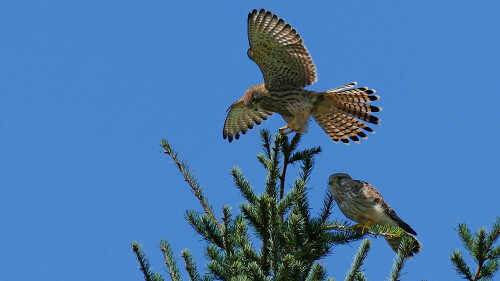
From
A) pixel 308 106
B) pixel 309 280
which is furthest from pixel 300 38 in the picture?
pixel 309 280

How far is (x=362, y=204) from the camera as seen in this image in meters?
5.39

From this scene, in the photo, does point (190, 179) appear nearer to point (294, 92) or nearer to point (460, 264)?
point (460, 264)

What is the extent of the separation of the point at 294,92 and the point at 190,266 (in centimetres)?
346

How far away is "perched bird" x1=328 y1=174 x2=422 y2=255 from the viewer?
539 cm

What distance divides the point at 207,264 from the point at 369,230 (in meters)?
1.06

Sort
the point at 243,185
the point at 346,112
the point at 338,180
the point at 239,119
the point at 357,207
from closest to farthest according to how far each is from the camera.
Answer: the point at 243,185, the point at 357,207, the point at 338,180, the point at 346,112, the point at 239,119

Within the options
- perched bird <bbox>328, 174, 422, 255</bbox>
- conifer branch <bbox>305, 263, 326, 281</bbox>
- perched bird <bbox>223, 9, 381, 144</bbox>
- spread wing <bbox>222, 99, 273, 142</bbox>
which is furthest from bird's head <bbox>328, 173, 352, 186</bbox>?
spread wing <bbox>222, 99, 273, 142</bbox>

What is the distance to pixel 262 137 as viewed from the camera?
4516 millimetres

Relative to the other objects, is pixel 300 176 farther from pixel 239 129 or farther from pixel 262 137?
pixel 239 129

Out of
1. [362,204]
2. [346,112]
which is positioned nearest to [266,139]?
[362,204]

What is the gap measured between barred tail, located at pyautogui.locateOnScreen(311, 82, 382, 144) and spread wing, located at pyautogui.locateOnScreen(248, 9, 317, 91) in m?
0.37

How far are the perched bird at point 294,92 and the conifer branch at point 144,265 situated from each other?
9.76 ft

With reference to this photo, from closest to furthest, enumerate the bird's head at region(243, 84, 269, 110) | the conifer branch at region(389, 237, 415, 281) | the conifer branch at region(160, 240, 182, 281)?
the conifer branch at region(389, 237, 415, 281), the conifer branch at region(160, 240, 182, 281), the bird's head at region(243, 84, 269, 110)

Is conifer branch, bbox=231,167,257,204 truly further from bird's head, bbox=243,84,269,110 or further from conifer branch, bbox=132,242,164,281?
bird's head, bbox=243,84,269,110
